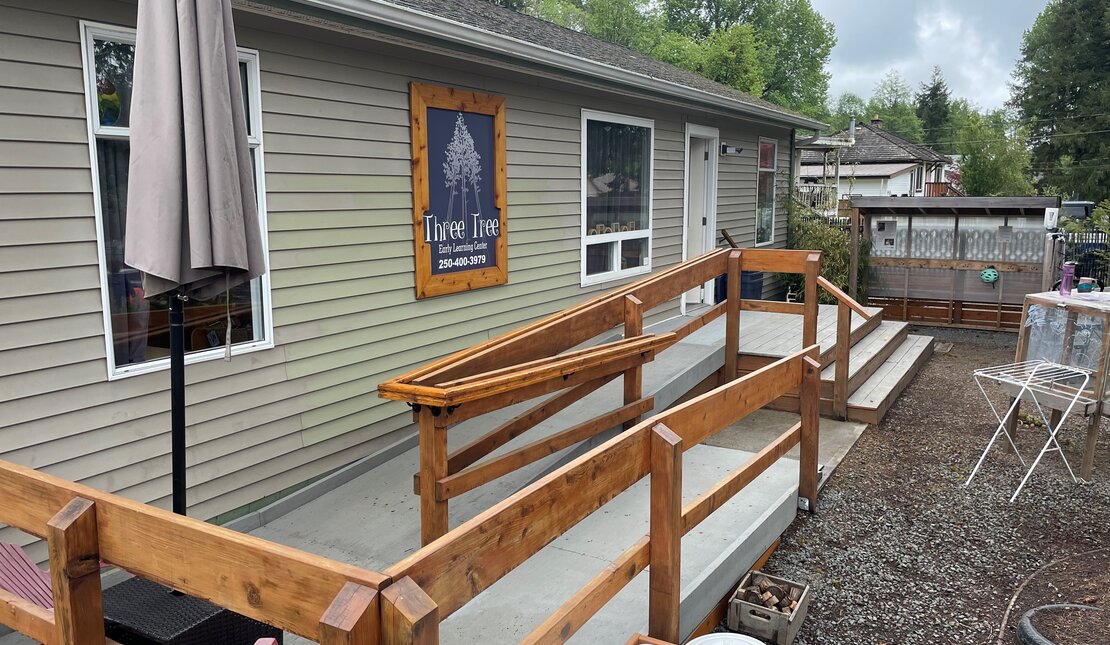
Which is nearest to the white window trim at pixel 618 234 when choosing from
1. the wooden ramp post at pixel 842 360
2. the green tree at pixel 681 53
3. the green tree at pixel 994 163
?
the wooden ramp post at pixel 842 360

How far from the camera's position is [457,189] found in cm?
559

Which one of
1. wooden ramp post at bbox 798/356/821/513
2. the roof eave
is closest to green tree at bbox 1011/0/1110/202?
the roof eave

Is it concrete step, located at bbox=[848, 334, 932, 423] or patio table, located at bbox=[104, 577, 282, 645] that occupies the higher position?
patio table, located at bbox=[104, 577, 282, 645]

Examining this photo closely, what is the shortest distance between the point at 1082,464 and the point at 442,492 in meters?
4.85

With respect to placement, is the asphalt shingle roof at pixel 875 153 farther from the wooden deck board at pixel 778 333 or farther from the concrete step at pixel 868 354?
the wooden deck board at pixel 778 333

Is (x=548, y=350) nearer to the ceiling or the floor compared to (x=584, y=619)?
nearer to the ceiling

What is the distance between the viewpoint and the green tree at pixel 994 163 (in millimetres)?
31094

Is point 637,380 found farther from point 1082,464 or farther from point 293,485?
point 1082,464

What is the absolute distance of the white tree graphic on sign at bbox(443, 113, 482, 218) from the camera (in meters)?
5.51

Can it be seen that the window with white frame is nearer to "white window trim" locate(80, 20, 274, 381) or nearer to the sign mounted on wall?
the sign mounted on wall

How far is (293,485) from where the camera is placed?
15.1 ft

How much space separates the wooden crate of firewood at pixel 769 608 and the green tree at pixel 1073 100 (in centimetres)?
3440

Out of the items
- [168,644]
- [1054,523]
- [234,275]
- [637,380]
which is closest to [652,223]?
[637,380]

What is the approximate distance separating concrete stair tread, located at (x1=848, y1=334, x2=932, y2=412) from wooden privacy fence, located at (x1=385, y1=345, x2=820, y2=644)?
325 centimetres
